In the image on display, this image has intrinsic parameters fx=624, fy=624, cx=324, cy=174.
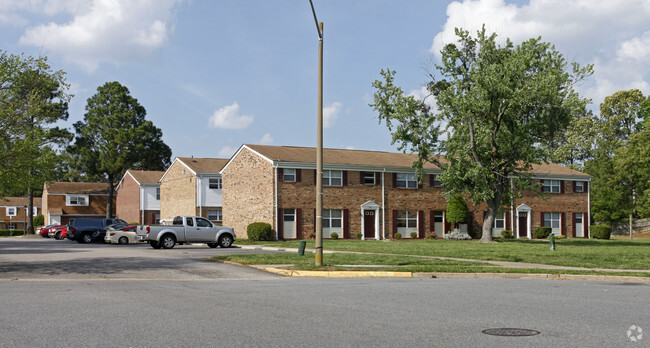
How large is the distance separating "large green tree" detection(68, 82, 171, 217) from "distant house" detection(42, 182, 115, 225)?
4.28 metres

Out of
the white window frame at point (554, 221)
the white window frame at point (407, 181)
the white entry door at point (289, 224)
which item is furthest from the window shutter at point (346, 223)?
the white window frame at point (554, 221)

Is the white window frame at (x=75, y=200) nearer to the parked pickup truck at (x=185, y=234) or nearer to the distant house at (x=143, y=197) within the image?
the distant house at (x=143, y=197)

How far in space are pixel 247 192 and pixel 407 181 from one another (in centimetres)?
1211

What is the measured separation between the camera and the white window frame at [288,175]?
42969 millimetres

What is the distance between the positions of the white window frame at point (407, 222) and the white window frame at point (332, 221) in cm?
471

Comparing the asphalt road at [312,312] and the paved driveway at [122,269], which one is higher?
the asphalt road at [312,312]

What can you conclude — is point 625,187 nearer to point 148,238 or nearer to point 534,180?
point 534,180

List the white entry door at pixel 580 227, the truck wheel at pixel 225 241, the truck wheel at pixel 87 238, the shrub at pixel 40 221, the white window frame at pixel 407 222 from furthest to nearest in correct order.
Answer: the shrub at pixel 40 221, the white entry door at pixel 580 227, the white window frame at pixel 407 222, the truck wheel at pixel 87 238, the truck wheel at pixel 225 241

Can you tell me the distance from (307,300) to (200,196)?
4495 centimetres

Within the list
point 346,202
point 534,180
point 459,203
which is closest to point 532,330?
point 346,202

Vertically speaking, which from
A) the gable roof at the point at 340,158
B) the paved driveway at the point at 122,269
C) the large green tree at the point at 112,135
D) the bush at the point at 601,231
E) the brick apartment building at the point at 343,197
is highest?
the large green tree at the point at 112,135

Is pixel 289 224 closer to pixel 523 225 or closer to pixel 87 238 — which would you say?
pixel 87 238

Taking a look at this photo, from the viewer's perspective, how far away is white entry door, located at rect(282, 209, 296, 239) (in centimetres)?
4279

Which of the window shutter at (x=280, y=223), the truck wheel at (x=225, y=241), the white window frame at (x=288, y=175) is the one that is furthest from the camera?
the white window frame at (x=288, y=175)
